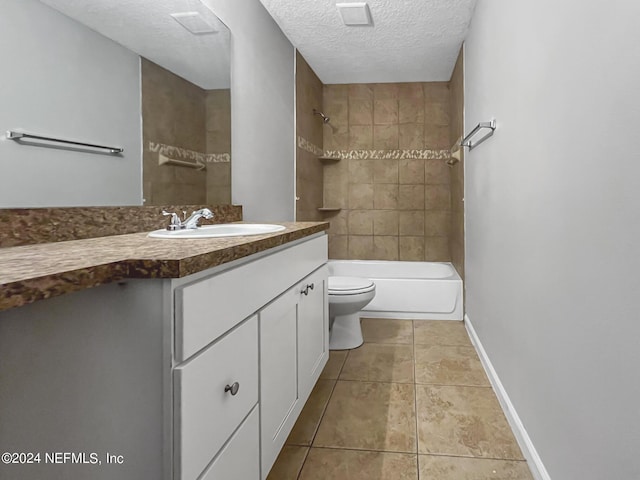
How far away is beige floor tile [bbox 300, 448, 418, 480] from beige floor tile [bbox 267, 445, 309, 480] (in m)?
0.03

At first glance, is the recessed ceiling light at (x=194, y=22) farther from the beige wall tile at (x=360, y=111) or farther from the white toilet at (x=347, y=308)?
the beige wall tile at (x=360, y=111)

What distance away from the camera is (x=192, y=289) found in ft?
2.91

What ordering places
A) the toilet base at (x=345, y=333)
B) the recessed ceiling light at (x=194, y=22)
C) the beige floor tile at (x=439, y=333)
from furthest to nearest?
the beige floor tile at (x=439, y=333) → the toilet base at (x=345, y=333) → the recessed ceiling light at (x=194, y=22)

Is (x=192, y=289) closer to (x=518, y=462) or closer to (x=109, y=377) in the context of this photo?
(x=109, y=377)

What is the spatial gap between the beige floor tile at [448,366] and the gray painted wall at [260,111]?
4.24ft

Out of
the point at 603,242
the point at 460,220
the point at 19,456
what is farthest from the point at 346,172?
the point at 19,456

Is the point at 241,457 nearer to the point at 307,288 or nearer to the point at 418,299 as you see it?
the point at 307,288

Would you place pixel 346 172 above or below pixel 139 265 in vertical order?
above

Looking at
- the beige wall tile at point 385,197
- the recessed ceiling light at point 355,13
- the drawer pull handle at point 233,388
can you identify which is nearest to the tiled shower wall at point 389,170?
the beige wall tile at point 385,197

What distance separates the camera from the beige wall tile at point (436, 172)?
4.51m

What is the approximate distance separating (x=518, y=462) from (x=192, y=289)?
53.4 inches

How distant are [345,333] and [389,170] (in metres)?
2.14

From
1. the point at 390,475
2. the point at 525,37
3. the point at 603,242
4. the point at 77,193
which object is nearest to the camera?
the point at 603,242

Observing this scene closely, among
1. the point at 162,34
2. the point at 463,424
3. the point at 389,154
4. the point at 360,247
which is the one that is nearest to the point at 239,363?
the point at 463,424
